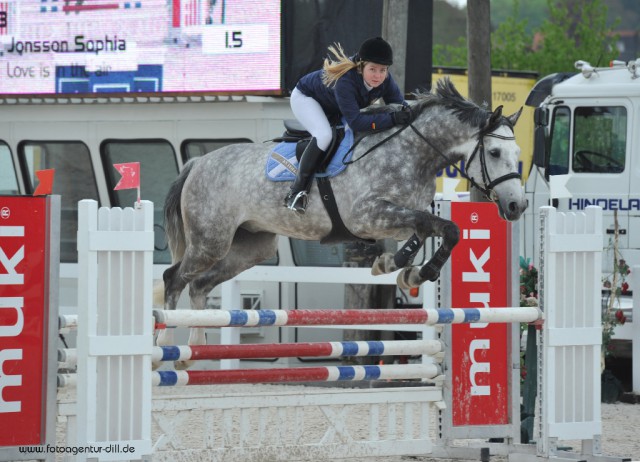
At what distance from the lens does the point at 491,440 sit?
677 centimetres

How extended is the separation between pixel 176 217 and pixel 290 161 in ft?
3.63

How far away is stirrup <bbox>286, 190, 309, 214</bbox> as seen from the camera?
6453mm

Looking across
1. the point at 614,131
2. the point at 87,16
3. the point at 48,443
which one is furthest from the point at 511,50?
the point at 48,443

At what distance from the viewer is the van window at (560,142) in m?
11.4

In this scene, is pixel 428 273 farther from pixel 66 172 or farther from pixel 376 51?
pixel 66 172

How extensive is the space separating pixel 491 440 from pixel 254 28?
4.31 meters

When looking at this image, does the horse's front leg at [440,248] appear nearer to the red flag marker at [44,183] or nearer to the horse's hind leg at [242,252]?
the horse's hind leg at [242,252]

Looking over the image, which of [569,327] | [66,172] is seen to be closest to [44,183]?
[569,327]

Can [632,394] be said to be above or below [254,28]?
below

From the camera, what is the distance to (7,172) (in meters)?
11.8

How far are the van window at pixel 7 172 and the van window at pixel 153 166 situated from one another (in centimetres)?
100

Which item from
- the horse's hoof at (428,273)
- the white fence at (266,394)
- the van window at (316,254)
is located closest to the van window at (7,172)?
the van window at (316,254)

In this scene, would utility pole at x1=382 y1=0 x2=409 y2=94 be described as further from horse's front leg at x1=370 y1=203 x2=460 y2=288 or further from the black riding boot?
horse's front leg at x1=370 y1=203 x2=460 y2=288

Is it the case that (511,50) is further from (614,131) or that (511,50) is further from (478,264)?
(478,264)
